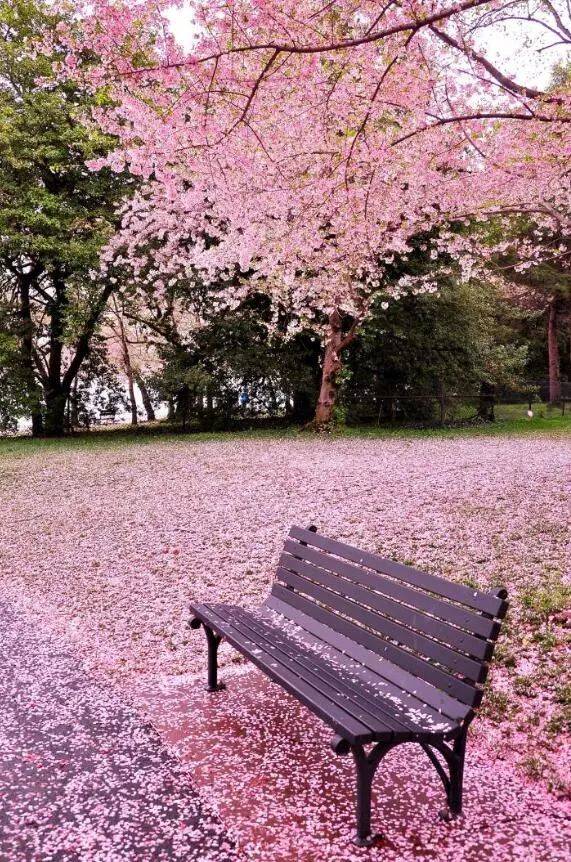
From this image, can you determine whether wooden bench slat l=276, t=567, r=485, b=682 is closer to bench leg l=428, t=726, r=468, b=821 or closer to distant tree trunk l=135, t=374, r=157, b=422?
bench leg l=428, t=726, r=468, b=821

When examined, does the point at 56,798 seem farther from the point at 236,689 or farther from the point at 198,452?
the point at 198,452

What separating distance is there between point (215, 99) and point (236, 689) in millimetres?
5265

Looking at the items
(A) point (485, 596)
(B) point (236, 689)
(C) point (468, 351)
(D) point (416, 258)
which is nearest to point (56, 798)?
(B) point (236, 689)

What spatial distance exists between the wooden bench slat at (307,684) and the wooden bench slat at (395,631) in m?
0.45

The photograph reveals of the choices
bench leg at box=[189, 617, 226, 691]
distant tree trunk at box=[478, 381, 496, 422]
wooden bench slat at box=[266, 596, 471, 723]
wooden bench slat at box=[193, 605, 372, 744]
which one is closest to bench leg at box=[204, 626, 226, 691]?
bench leg at box=[189, 617, 226, 691]

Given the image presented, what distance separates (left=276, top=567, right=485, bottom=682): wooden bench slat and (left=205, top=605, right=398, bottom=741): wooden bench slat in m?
0.45

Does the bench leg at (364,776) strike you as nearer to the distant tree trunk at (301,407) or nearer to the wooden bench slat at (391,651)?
the wooden bench slat at (391,651)

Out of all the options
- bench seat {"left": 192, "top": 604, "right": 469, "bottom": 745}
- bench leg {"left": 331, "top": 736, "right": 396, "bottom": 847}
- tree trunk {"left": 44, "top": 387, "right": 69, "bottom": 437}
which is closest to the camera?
bench leg {"left": 331, "top": 736, "right": 396, "bottom": 847}

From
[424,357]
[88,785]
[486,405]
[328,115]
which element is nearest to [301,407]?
[424,357]

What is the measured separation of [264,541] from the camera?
779 cm

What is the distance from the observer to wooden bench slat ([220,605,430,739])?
276 cm

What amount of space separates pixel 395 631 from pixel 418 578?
11.9 inches

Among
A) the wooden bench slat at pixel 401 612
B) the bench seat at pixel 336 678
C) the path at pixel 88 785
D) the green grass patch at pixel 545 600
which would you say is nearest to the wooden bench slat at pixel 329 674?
the bench seat at pixel 336 678

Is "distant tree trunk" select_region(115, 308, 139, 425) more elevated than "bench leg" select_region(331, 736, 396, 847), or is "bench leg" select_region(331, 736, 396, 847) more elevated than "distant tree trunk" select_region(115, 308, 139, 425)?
"distant tree trunk" select_region(115, 308, 139, 425)
